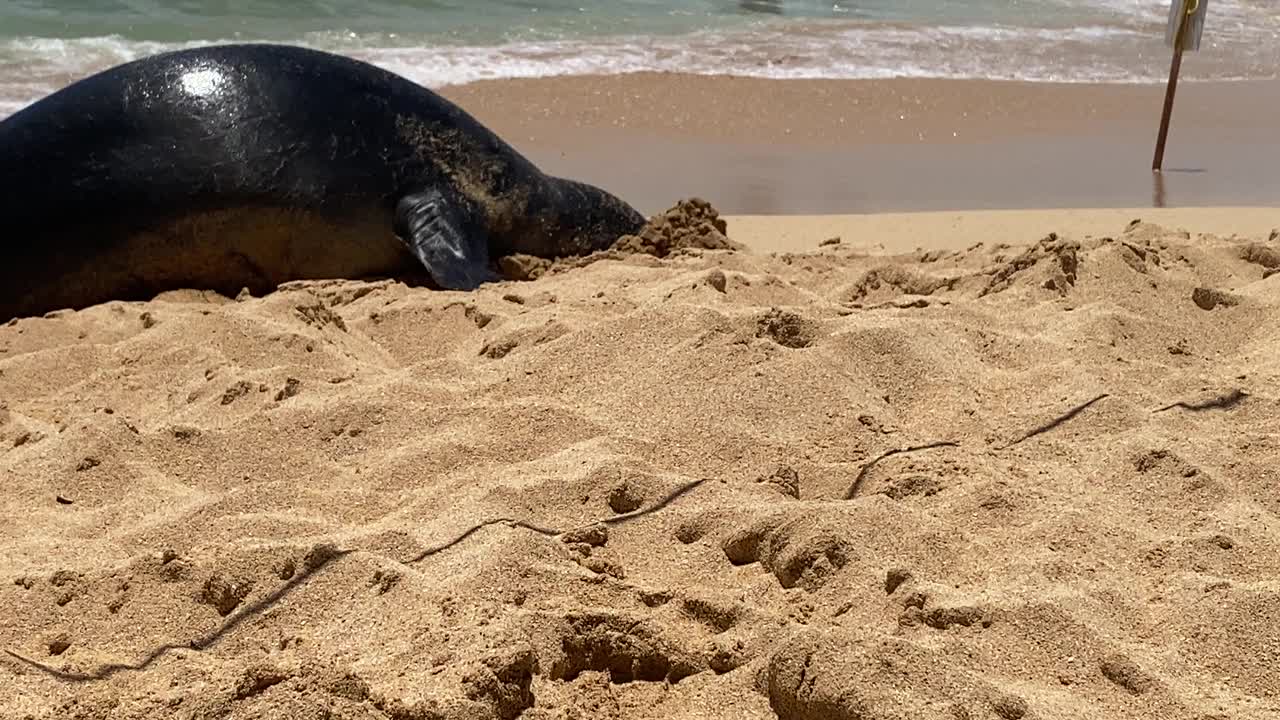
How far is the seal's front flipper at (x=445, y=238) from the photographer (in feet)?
16.5

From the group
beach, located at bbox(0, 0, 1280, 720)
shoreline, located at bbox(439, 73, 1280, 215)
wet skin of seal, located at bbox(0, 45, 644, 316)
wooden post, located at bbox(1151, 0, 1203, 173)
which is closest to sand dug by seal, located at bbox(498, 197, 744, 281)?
beach, located at bbox(0, 0, 1280, 720)

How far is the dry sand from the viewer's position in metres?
2.21

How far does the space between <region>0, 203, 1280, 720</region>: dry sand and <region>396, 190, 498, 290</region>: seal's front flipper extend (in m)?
0.58

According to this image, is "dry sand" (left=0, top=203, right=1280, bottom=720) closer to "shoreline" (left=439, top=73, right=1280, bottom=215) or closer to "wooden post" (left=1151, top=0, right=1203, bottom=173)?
"shoreline" (left=439, top=73, right=1280, bottom=215)

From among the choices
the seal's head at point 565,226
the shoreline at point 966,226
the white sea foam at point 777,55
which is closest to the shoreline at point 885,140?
the shoreline at point 966,226

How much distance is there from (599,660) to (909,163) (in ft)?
19.0

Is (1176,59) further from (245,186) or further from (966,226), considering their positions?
(245,186)

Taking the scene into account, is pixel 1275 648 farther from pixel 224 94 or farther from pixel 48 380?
pixel 224 94

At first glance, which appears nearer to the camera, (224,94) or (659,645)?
(659,645)

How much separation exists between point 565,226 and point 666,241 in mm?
408

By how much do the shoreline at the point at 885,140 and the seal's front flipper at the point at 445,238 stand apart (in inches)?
55.1

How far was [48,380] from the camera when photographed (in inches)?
156

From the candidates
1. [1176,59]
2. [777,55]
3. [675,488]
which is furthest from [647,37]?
[675,488]

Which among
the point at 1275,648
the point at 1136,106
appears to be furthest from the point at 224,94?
the point at 1136,106
